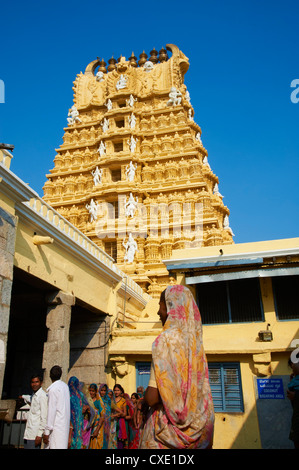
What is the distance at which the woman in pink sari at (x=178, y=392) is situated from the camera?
3131mm

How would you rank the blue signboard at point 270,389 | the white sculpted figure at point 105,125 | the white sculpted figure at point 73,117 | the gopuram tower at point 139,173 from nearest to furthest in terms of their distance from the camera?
the blue signboard at point 270,389
the gopuram tower at point 139,173
the white sculpted figure at point 105,125
the white sculpted figure at point 73,117

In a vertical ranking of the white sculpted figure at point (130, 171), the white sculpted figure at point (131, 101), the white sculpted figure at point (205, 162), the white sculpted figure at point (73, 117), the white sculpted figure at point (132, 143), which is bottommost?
the white sculpted figure at point (130, 171)

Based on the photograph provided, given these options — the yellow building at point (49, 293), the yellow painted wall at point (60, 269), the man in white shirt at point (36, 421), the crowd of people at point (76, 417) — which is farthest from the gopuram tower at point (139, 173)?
the man in white shirt at point (36, 421)

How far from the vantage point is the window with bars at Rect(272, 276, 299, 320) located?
11.4 meters

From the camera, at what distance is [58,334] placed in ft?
32.8

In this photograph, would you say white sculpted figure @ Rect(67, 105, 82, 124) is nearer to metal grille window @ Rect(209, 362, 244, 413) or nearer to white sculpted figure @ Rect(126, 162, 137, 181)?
white sculpted figure @ Rect(126, 162, 137, 181)

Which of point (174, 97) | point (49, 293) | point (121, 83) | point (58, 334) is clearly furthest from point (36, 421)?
point (121, 83)

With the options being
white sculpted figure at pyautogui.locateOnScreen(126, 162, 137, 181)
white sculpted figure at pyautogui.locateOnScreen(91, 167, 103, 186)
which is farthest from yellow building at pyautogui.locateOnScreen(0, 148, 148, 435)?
white sculpted figure at pyautogui.locateOnScreen(91, 167, 103, 186)

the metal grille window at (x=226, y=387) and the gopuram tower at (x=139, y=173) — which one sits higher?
the gopuram tower at (x=139, y=173)

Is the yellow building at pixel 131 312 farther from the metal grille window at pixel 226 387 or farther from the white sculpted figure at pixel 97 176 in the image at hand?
the white sculpted figure at pixel 97 176

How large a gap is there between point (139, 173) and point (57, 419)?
23.9 m

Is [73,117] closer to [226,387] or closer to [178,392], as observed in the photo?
[226,387]

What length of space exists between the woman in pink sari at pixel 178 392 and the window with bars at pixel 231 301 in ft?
28.4

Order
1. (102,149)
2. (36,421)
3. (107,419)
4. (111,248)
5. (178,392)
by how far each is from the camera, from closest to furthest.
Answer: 1. (178,392)
2. (36,421)
3. (107,419)
4. (111,248)
5. (102,149)
